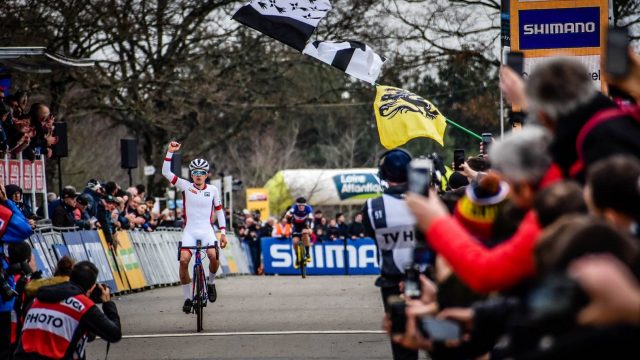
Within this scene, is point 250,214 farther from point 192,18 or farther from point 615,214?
point 615,214

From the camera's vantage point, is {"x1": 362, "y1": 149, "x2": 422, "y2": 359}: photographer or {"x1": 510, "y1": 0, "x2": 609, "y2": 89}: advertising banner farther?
{"x1": 510, "y1": 0, "x2": 609, "y2": 89}: advertising banner

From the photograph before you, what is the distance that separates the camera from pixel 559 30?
12.9 metres

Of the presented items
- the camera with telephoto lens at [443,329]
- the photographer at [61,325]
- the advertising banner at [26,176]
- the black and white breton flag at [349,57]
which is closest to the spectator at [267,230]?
the advertising banner at [26,176]

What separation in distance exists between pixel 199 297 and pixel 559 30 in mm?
5951

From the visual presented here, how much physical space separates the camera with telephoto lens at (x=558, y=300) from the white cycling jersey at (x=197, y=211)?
13.6 metres

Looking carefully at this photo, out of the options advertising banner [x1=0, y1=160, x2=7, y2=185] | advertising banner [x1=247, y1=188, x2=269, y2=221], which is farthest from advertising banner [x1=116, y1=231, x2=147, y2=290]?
advertising banner [x1=247, y1=188, x2=269, y2=221]

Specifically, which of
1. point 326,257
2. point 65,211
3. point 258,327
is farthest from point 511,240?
point 326,257

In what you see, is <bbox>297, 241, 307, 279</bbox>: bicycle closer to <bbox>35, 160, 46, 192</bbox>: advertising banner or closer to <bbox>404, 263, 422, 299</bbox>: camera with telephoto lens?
<bbox>35, 160, 46, 192</bbox>: advertising banner

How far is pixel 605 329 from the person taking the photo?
405 cm

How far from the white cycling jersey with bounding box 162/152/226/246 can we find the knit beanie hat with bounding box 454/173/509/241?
427 inches

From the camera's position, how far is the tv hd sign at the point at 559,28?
42.0ft

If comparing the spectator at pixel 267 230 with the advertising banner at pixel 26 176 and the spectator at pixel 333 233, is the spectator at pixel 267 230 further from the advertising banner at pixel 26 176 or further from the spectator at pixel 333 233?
the advertising banner at pixel 26 176

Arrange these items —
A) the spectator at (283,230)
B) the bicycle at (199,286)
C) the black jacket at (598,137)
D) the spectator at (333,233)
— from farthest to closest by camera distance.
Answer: the spectator at (333,233) → the spectator at (283,230) → the bicycle at (199,286) → the black jacket at (598,137)

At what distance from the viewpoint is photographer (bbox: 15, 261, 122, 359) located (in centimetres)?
808
